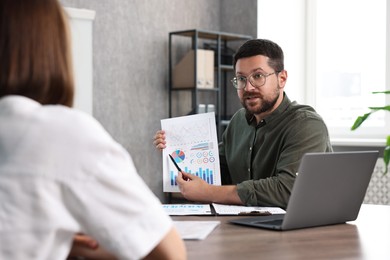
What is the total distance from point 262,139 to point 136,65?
2.37 meters

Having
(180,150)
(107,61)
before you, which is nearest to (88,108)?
(107,61)

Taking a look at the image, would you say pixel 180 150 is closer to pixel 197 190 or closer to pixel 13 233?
pixel 197 190

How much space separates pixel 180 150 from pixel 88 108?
203cm

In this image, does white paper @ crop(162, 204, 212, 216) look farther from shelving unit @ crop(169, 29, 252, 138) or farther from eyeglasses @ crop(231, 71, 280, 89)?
shelving unit @ crop(169, 29, 252, 138)

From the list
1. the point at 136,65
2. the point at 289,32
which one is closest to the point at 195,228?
the point at 136,65

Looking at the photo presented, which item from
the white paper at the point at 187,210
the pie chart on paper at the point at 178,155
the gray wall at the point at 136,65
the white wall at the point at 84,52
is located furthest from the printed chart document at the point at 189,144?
the gray wall at the point at 136,65

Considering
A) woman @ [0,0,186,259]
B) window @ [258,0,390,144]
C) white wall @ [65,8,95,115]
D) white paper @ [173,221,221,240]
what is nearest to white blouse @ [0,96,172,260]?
woman @ [0,0,186,259]

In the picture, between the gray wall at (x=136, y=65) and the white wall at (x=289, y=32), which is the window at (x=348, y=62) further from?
the gray wall at (x=136, y=65)

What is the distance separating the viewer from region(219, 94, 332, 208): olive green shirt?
2254 mm

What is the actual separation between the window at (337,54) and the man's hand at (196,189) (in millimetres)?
2730

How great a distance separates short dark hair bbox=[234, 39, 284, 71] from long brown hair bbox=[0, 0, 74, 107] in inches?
66.0

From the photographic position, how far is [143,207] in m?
0.95

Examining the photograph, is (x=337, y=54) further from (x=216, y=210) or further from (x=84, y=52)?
(x=216, y=210)

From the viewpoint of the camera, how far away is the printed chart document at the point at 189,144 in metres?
2.28
